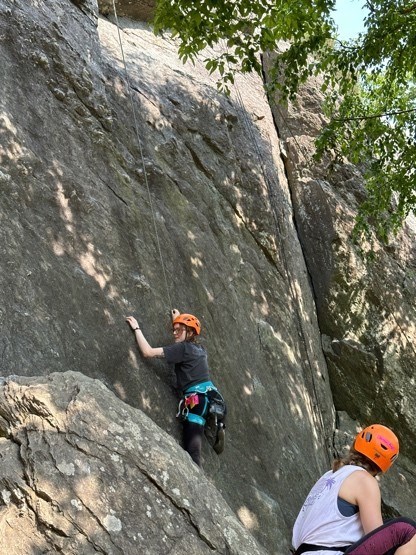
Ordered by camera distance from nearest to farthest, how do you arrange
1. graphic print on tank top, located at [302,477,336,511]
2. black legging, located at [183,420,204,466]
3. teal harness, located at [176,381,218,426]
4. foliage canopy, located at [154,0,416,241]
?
graphic print on tank top, located at [302,477,336,511], black legging, located at [183,420,204,466], teal harness, located at [176,381,218,426], foliage canopy, located at [154,0,416,241]

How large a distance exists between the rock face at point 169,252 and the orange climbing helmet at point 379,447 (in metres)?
1.24

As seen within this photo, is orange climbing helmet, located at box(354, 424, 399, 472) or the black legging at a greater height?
orange climbing helmet, located at box(354, 424, 399, 472)

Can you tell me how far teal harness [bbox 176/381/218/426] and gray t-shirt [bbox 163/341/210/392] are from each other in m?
0.05

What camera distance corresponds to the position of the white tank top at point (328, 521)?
178 inches

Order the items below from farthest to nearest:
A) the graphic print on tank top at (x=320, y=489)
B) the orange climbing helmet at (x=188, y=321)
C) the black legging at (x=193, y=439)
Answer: the orange climbing helmet at (x=188, y=321) → the black legging at (x=193, y=439) → the graphic print on tank top at (x=320, y=489)

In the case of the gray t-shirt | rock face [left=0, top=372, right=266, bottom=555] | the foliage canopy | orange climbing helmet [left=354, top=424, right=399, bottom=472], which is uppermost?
the foliage canopy

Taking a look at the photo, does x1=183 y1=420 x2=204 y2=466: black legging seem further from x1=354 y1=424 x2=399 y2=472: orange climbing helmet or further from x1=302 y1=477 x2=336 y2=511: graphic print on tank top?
x1=354 y1=424 x2=399 y2=472: orange climbing helmet

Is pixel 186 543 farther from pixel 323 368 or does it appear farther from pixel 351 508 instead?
pixel 323 368

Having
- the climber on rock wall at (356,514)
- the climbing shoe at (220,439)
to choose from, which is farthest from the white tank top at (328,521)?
the climbing shoe at (220,439)

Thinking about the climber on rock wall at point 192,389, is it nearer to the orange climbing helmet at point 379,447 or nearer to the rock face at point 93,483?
the rock face at point 93,483

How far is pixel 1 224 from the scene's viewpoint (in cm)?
643

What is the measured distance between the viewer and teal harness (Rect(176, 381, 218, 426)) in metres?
6.69

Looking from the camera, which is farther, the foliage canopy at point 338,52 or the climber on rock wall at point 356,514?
the foliage canopy at point 338,52

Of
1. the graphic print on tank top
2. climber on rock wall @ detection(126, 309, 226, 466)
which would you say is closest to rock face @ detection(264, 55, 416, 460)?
climber on rock wall @ detection(126, 309, 226, 466)
